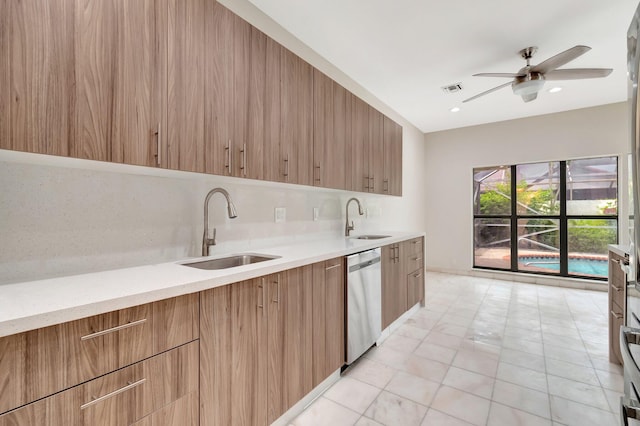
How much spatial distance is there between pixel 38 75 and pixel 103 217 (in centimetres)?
65

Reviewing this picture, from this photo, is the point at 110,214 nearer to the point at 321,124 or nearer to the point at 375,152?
the point at 321,124

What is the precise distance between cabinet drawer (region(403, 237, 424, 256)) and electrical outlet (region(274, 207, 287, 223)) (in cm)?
136

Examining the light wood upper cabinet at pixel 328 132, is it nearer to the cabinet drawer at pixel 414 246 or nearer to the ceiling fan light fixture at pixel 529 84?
the cabinet drawer at pixel 414 246

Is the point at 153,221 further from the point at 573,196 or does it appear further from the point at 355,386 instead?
→ the point at 573,196

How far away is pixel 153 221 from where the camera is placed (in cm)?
154

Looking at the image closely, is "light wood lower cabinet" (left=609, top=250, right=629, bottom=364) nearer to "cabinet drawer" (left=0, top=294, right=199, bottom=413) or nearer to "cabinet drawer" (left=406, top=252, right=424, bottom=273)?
"cabinet drawer" (left=406, top=252, right=424, bottom=273)

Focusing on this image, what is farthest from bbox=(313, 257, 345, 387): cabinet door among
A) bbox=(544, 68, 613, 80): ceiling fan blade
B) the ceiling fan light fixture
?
bbox=(544, 68, 613, 80): ceiling fan blade

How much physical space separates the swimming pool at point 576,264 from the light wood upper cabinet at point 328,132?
4.19 m

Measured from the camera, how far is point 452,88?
11.5ft

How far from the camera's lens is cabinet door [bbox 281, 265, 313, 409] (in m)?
1.55

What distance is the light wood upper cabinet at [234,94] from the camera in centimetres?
145

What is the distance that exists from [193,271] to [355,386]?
4.54 feet

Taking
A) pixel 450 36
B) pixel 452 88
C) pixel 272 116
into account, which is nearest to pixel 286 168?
pixel 272 116

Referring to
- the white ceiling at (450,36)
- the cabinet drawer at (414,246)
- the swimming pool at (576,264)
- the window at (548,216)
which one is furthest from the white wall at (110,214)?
the swimming pool at (576,264)
